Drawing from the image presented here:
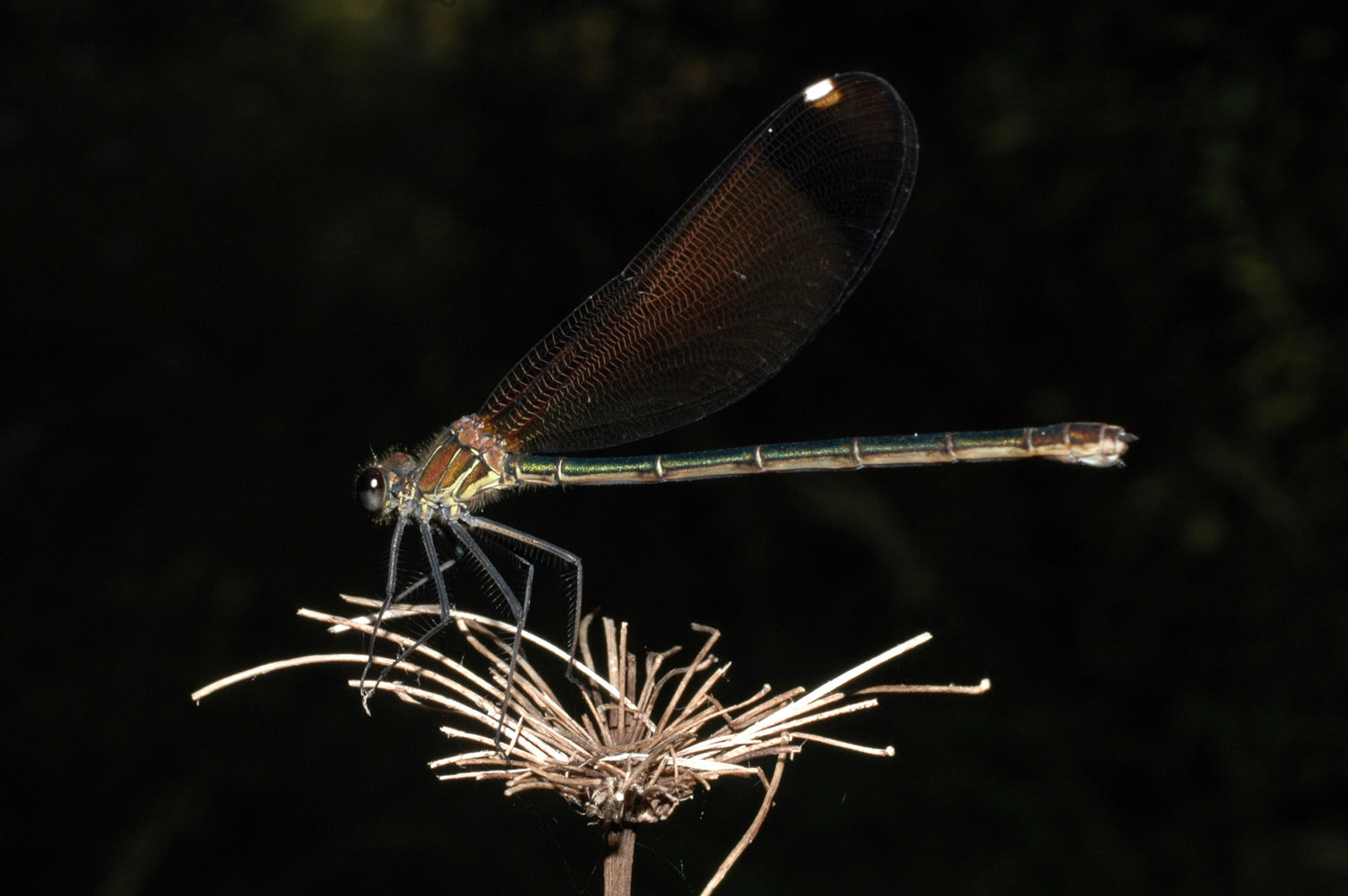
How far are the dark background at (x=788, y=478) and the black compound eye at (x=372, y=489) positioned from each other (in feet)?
5.10

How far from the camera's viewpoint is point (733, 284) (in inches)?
94.0

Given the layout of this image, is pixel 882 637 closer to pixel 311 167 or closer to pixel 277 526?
pixel 277 526

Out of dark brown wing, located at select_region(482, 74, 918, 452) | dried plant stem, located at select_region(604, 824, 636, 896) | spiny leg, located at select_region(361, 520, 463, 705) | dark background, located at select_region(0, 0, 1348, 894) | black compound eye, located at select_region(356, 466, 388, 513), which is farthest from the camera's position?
dark background, located at select_region(0, 0, 1348, 894)

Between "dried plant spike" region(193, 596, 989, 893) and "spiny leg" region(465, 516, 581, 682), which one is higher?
"spiny leg" region(465, 516, 581, 682)

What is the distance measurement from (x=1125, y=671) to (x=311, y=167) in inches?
176

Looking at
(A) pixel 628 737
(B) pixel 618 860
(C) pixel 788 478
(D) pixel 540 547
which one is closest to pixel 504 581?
(D) pixel 540 547

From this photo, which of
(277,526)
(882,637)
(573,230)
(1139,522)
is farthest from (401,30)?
(1139,522)

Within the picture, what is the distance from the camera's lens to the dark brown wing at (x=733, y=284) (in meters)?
2.32

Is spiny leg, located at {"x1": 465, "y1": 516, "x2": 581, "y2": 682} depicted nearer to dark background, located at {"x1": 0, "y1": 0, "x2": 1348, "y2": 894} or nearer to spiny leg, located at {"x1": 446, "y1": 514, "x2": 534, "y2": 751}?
spiny leg, located at {"x1": 446, "y1": 514, "x2": 534, "y2": 751}

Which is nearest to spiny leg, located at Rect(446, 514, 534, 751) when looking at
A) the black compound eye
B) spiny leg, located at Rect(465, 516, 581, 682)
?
spiny leg, located at Rect(465, 516, 581, 682)

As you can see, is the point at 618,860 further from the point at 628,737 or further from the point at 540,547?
the point at 540,547

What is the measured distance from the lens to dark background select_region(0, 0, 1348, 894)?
3410 mm

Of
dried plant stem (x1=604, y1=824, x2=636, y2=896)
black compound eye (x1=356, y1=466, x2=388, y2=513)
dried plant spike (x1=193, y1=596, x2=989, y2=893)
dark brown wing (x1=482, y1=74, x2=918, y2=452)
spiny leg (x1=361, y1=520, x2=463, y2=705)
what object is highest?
dark brown wing (x1=482, y1=74, x2=918, y2=452)

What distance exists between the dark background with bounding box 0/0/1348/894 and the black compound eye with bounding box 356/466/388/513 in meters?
1.56
